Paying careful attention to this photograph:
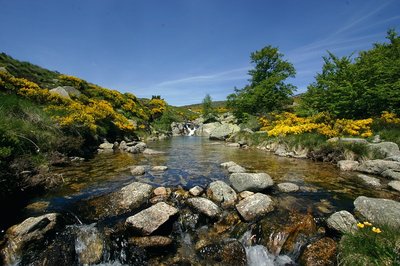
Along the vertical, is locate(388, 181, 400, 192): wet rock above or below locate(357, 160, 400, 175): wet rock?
below

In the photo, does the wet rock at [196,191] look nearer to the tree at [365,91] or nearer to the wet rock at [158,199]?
the wet rock at [158,199]

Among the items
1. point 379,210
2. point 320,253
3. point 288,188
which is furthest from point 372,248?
point 288,188

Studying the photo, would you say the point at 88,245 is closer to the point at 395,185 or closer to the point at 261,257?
the point at 261,257

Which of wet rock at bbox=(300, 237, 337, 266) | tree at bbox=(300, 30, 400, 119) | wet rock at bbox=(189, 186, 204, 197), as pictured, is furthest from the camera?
tree at bbox=(300, 30, 400, 119)

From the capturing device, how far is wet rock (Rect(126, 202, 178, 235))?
Answer: 504 cm

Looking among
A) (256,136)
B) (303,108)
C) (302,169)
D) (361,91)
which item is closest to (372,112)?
(361,91)

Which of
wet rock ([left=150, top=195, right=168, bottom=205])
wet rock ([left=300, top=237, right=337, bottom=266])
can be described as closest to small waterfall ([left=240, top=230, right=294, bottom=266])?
wet rock ([left=300, top=237, right=337, bottom=266])

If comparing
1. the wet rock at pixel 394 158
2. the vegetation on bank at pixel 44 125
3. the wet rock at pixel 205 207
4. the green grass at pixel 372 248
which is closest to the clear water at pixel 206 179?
the vegetation on bank at pixel 44 125

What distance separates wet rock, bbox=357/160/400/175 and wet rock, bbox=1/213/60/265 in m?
12.0

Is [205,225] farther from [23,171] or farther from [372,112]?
[372,112]

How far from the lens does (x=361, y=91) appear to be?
17594 mm

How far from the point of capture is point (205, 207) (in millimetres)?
6055

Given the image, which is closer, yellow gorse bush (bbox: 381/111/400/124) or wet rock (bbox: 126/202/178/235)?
wet rock (bbox: 126/202/178/235)

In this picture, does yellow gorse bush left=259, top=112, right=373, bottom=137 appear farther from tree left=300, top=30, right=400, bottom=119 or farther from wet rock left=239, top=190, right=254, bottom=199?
wet rock left=239, top=190, right=254, bottom=199
